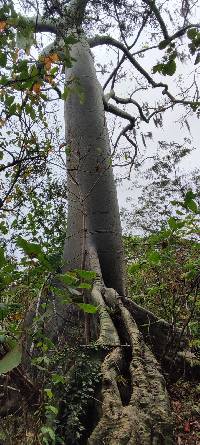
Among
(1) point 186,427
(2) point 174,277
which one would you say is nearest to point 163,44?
(1) point 186,427

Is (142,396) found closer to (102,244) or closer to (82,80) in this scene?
(102,244)

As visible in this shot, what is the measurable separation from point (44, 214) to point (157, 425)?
4347 mm

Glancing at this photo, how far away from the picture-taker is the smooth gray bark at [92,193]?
3.62 meters

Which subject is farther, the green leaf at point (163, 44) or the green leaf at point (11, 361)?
the green leaf at point (163, 44)

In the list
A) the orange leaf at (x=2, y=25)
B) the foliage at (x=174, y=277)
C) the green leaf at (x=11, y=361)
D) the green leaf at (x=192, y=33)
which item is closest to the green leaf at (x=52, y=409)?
the green leaf at (x=11, y=361)

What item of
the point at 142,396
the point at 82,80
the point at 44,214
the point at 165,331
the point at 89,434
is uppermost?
the point at 82,80

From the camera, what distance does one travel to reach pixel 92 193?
3.86 meters

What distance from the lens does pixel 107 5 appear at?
396cm

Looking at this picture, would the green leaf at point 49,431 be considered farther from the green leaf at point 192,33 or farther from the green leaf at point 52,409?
the green leaf at point 192,33

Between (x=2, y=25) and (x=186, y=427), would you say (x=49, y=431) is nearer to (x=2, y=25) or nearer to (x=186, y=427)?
(x=186, y=427)

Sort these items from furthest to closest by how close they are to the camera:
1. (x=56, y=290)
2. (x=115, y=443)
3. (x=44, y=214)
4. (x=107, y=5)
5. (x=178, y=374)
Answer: (x=44, y=214) < (x=107, y=5) < (x=178, y=374) < (x=115, y=443) < (x=56, y=290)

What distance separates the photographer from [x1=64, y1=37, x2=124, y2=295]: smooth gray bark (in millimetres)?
3619

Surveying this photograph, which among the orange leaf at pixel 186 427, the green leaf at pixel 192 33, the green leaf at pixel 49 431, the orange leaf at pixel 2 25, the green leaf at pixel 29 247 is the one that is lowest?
the orange leaf at pixel 186 427

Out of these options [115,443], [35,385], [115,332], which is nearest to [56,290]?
[35,385]
